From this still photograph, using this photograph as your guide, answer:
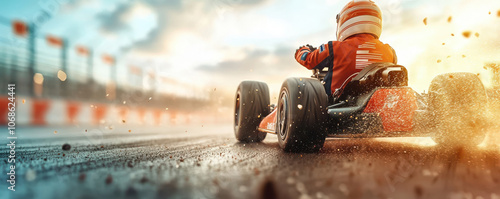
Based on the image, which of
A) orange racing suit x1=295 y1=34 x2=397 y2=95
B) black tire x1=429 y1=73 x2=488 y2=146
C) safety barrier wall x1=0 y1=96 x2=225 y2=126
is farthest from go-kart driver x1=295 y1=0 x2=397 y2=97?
safety barrier wall x1=0 y1=96 x2=225 y2=126

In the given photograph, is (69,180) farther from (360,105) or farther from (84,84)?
(84,84)

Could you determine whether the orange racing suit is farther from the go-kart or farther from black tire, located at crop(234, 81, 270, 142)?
black tire, located at crop(234, 81, 270, 142)

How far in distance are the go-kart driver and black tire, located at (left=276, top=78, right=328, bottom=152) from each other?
67 cm

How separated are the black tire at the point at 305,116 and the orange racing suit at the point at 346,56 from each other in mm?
653

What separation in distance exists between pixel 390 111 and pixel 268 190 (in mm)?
1768

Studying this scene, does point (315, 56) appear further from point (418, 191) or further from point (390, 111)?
point (418, 191)

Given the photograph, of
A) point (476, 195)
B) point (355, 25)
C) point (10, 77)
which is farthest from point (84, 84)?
point (476, 195)

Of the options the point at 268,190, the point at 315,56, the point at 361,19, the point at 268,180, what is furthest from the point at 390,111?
the point at 268,190

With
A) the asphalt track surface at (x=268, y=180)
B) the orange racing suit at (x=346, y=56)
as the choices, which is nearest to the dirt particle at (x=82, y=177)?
the asphalt track surface at (x=268, y=180)

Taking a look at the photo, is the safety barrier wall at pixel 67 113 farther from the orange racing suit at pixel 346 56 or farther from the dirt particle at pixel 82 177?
the dirt particle at pixel 82 177

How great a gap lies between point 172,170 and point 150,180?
35 centimetres

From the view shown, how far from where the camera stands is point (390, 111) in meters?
2.78

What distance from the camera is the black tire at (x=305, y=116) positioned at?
110 inches

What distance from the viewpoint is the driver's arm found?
11.8ft
